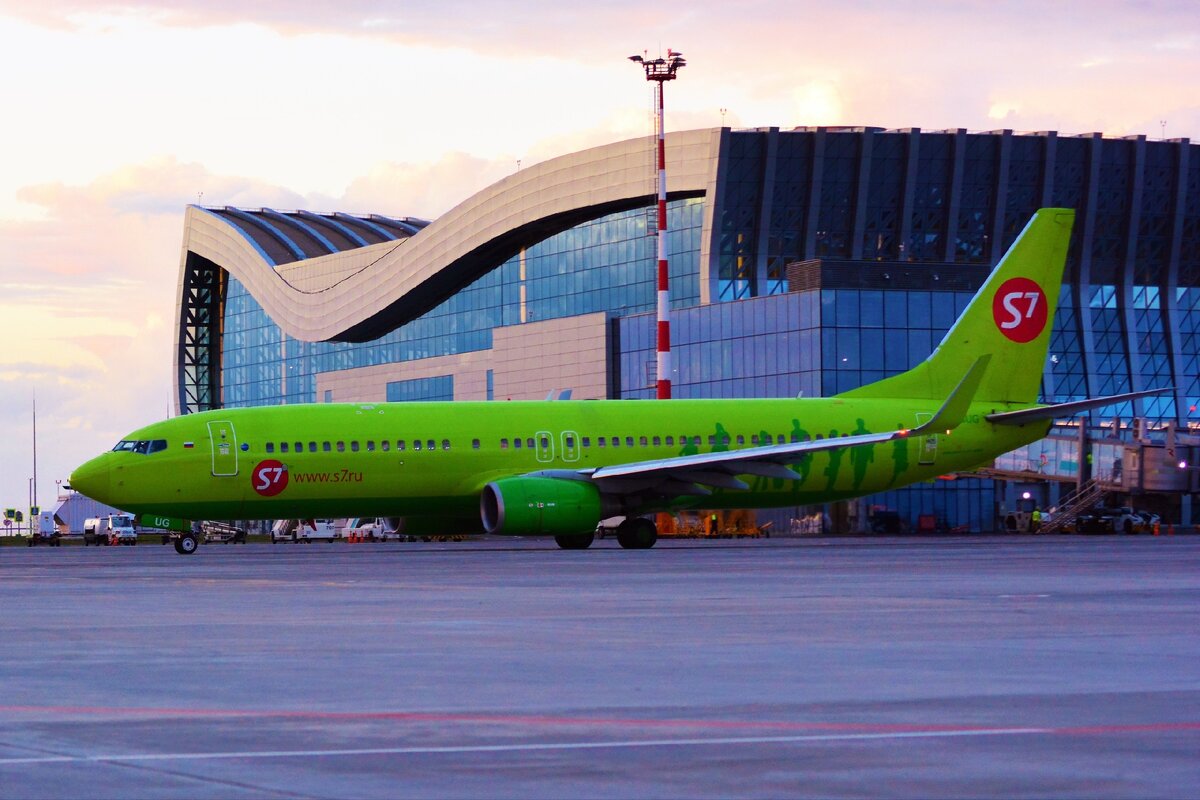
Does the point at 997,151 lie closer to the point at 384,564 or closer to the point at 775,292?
the point at 775,292

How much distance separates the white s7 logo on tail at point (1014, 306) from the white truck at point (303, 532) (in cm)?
4616

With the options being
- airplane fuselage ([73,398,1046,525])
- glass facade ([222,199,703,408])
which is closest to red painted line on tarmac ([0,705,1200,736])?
airplane fuselage ([73,398,1046,525])

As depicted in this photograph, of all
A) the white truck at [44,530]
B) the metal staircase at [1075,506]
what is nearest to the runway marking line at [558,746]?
the metal staircase at [1075,506]

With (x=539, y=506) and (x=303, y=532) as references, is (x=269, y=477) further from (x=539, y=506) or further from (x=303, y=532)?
(x=303, y=532)

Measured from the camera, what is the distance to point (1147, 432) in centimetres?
7331

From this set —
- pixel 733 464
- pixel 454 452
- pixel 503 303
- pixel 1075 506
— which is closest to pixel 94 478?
pixel 454 452

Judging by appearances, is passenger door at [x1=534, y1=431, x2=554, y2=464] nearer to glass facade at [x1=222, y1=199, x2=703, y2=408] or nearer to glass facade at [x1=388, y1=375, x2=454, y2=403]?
glass facade at [x1=222, y1=199, x2=703, y2=408]

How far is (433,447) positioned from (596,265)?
54.1 m

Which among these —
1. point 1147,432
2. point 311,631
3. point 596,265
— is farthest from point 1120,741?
point 596,265

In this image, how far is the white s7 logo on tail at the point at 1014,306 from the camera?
55000 mm

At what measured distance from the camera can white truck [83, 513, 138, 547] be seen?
93938 millimetres

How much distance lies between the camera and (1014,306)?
5506cm

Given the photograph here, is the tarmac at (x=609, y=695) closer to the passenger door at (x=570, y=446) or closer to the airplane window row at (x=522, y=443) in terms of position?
the airplane window row at (x=522, y=443)

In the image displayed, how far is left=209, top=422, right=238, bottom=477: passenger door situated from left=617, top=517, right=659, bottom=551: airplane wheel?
1023 cm
